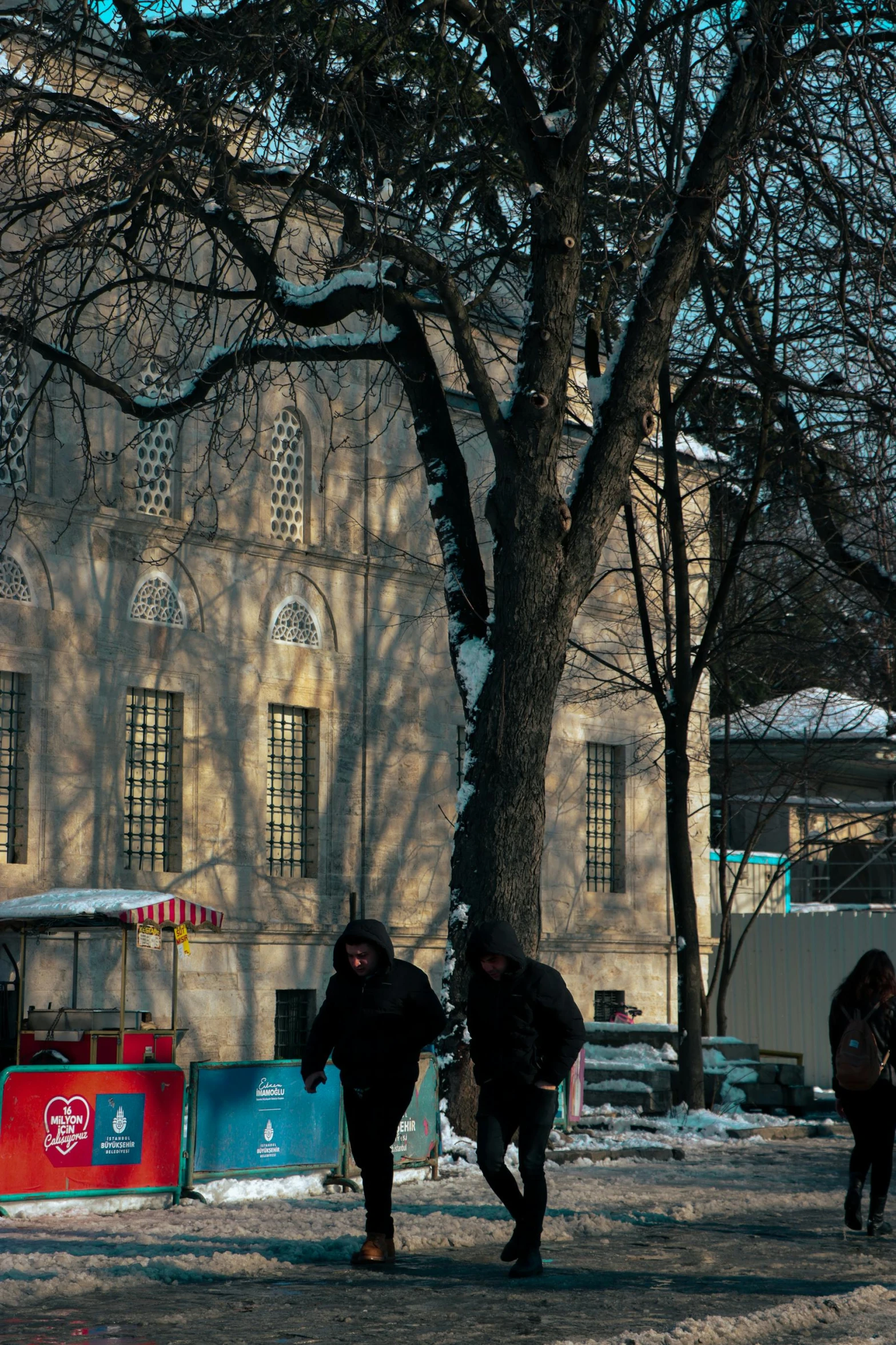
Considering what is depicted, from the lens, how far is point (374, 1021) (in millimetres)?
8859

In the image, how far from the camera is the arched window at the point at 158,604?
72.4 feet

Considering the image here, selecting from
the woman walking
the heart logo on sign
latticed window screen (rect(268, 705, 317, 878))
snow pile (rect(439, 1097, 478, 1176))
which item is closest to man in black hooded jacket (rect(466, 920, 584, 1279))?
the woman walking

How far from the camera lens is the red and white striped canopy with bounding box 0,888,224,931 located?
14898 millimetres

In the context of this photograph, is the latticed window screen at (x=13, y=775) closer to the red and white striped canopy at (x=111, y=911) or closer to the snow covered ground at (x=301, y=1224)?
the red and white striped canopy at (x=111, y=911)

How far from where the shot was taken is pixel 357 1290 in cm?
806

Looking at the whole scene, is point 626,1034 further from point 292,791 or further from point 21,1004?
point 21,1004

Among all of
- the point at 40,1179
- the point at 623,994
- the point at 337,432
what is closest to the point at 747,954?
the point at 623,994

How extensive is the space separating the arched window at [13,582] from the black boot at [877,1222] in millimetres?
13721

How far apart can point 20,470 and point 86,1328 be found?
15.0 meters

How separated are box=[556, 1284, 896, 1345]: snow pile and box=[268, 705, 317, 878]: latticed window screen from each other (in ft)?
54.0

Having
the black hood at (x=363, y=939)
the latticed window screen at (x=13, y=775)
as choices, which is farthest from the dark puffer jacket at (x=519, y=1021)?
the latticed window screen at (x=13, y=775)

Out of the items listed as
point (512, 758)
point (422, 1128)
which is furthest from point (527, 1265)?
point (512, 758)

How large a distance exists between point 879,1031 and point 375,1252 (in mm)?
3374

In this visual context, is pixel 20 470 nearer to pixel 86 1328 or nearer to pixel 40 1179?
pixel 40 1179
